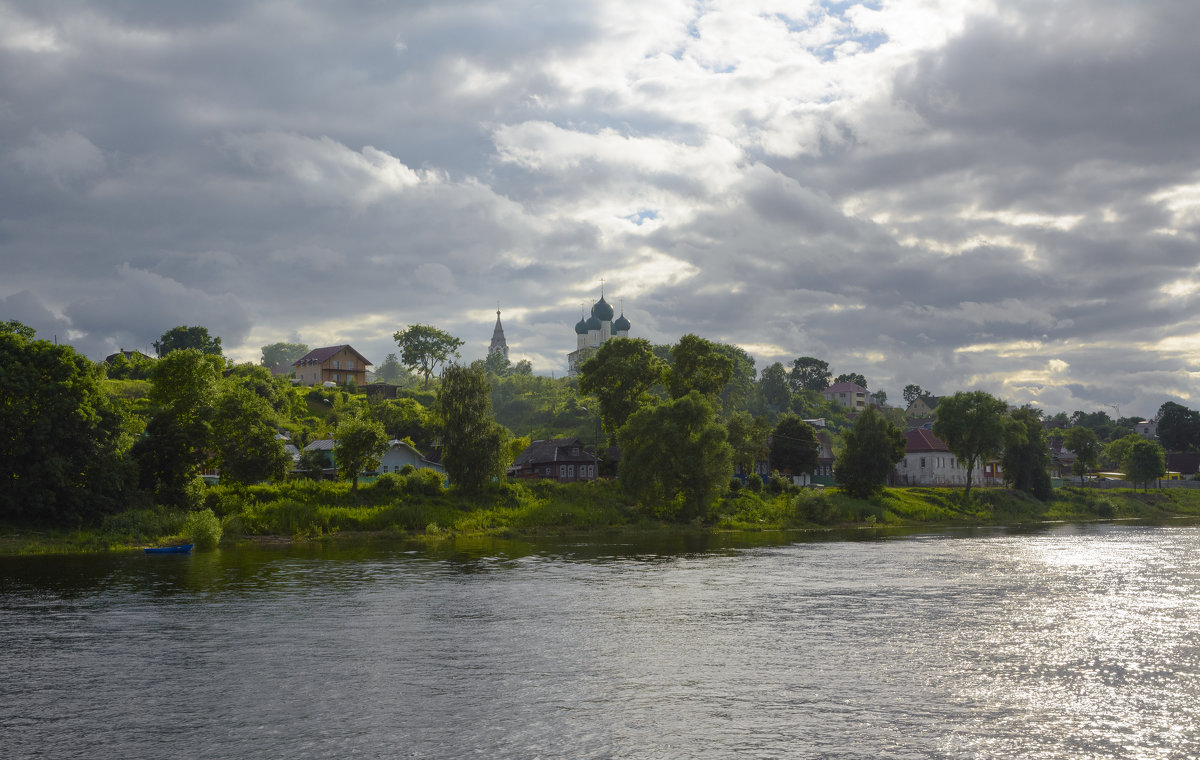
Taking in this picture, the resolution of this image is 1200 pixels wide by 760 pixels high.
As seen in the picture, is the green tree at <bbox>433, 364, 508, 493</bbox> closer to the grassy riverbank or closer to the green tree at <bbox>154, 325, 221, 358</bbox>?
the grassy riverbank

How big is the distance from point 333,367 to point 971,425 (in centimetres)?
11098

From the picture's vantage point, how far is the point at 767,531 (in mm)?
95062

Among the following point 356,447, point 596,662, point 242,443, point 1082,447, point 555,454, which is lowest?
point 596,662

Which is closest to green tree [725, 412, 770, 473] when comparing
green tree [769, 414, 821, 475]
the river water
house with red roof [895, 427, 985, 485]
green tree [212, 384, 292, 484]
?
green tree [769, 414, 821, 475]

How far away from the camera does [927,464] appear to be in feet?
479

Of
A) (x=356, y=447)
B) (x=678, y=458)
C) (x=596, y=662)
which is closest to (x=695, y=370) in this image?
(x=678, y=458)

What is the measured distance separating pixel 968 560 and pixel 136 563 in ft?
173

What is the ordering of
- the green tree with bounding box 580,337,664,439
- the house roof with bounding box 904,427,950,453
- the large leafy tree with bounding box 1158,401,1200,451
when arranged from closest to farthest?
the green tree with bounding box 580,337,664,439
the house roof with bounding box 904,427,950,453
the large leafy tree with bounding box 1158,401,1200,451

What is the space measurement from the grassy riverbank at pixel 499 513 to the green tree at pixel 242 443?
1649 millimetres

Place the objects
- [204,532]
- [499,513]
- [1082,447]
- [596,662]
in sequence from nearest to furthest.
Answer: [596,662], [204,532], [499,513], [1082,447]

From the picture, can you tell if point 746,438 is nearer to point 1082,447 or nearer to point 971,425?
point 971,425

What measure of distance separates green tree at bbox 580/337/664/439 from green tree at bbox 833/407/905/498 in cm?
2542

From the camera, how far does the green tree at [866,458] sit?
362 ft

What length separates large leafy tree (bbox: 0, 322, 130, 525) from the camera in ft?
200
